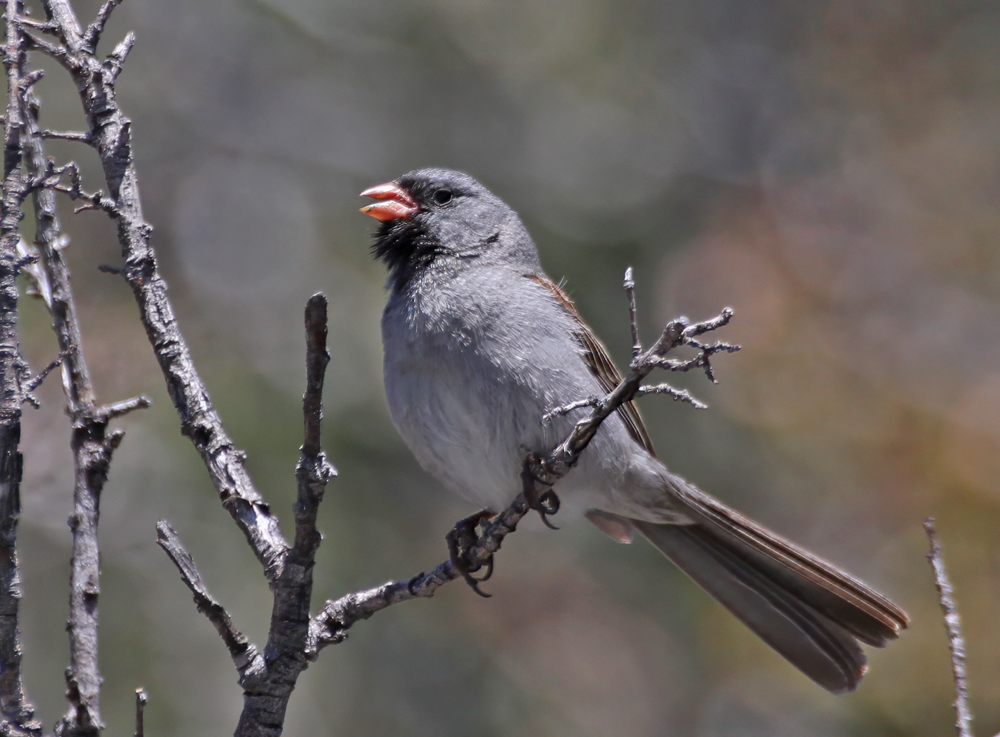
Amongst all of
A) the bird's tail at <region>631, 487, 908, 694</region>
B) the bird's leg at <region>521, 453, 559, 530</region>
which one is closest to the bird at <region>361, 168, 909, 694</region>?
the bird's tail at <region>631, 487, 908, 694</region>

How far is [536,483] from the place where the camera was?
3.21m

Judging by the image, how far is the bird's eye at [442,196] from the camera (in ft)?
14.6

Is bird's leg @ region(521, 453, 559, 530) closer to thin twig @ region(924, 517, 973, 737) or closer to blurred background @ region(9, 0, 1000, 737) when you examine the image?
thin twig @ region(924, 517, 973, 737)

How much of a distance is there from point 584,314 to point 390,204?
2.61 m

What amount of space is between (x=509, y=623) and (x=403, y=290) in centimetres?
301

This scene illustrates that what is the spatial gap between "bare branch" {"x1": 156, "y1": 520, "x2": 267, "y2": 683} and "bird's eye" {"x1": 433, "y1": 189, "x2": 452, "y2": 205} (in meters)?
2.42

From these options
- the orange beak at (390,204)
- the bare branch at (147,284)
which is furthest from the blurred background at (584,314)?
the bare branch at (147,284)

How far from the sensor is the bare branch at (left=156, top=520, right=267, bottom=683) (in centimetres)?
233

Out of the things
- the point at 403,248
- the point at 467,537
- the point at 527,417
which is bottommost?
the point at 467,537

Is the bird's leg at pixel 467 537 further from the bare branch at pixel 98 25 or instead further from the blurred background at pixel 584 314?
the bare branch at pixel 98 25

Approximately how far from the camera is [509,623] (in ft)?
20.4

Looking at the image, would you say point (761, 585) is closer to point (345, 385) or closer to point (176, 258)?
point (345, 385)

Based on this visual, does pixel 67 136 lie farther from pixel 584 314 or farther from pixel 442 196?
pixel 584 314

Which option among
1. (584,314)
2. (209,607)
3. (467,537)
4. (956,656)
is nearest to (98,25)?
(209,607)
